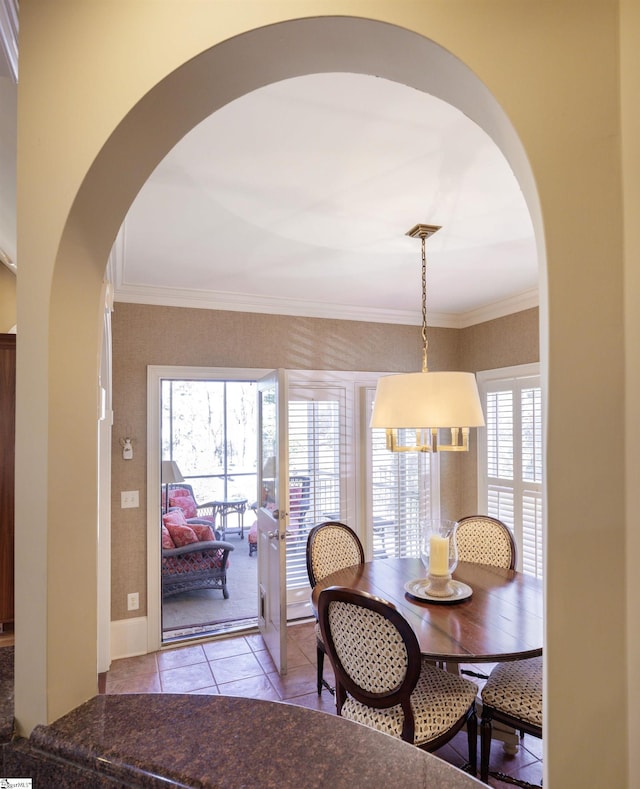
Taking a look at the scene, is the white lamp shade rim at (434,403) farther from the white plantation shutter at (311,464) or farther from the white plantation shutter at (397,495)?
the white plantation shutter at (397,495)

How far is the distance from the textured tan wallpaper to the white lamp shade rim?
177 cm

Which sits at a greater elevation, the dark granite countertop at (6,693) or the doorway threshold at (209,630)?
the dark granite countertop at (6,693)

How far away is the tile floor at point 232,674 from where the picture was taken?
2.89m

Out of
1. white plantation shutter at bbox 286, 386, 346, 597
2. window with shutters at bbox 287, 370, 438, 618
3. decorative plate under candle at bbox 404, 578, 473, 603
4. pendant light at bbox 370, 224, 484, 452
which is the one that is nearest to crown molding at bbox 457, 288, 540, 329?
window with shutters at bbox 287, 370, 438, 618

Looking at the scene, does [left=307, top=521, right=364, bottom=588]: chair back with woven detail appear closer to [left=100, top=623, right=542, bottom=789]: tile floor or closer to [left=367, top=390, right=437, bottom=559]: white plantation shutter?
[left=100, top=623, right=542, bottom=789]: tile floor

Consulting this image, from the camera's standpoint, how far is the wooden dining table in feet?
6.37

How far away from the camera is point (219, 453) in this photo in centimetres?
686

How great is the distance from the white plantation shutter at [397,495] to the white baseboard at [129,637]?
1.99m

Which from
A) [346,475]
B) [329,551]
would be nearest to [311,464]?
[346,475]

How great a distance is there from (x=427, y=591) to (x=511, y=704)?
2.00 feet

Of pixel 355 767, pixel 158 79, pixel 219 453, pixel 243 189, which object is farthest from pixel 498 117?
pixel 219 453

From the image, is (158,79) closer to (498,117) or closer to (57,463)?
(498,117)

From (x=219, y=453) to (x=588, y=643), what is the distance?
641cm

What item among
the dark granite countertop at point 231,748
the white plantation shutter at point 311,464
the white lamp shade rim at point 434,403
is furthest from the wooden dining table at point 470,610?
the dark granite countertop at point 231,748
